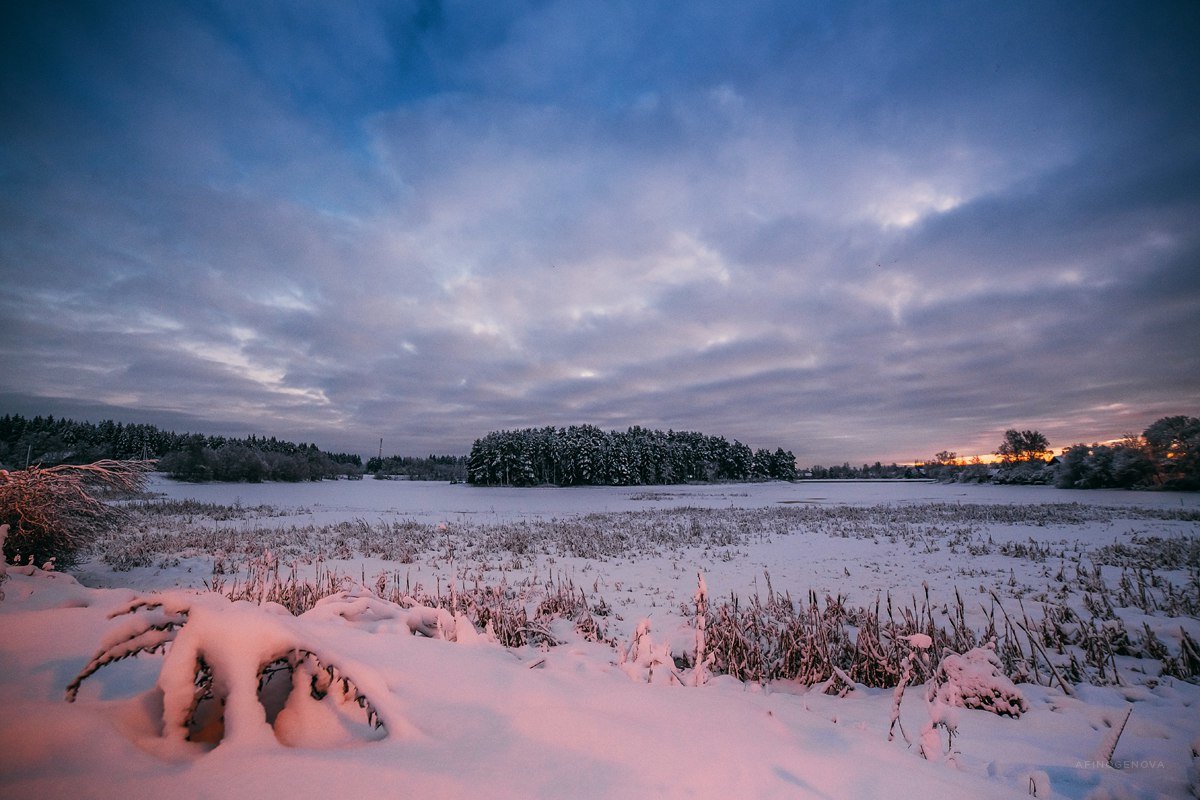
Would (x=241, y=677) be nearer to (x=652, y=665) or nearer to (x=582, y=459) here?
(x=652, y=665)

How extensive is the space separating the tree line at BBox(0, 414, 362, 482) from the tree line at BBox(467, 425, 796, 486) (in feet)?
95.6

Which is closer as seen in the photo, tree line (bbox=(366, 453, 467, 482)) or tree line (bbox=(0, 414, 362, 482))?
tree line (bbox=(0, 414, 362, 482))

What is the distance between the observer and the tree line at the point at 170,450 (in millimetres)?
56500

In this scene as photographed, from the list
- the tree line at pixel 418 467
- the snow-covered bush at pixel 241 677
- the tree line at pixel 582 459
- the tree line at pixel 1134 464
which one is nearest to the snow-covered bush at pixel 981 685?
the snow-covered bush at pixel 241 677

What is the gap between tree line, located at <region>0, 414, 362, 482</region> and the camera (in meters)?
56.5

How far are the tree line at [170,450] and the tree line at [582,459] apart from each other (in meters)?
29.1

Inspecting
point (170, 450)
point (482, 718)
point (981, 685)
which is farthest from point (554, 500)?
point (170, 450)

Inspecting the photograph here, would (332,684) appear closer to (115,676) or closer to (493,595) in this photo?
(115,676)

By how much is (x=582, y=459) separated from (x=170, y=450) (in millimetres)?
70060

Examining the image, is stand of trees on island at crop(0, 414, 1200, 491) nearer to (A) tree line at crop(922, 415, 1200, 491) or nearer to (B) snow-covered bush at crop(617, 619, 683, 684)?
(A) tree line at crop(922, 415, 1200, 491)

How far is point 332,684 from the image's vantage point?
159cm

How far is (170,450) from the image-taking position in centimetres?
7994

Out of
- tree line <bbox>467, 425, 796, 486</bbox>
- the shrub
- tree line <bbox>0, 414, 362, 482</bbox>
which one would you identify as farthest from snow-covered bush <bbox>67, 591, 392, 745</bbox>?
tree line <bbox>467, 425, 796, 486</bbox>

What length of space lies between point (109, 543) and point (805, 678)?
18.9 metres
